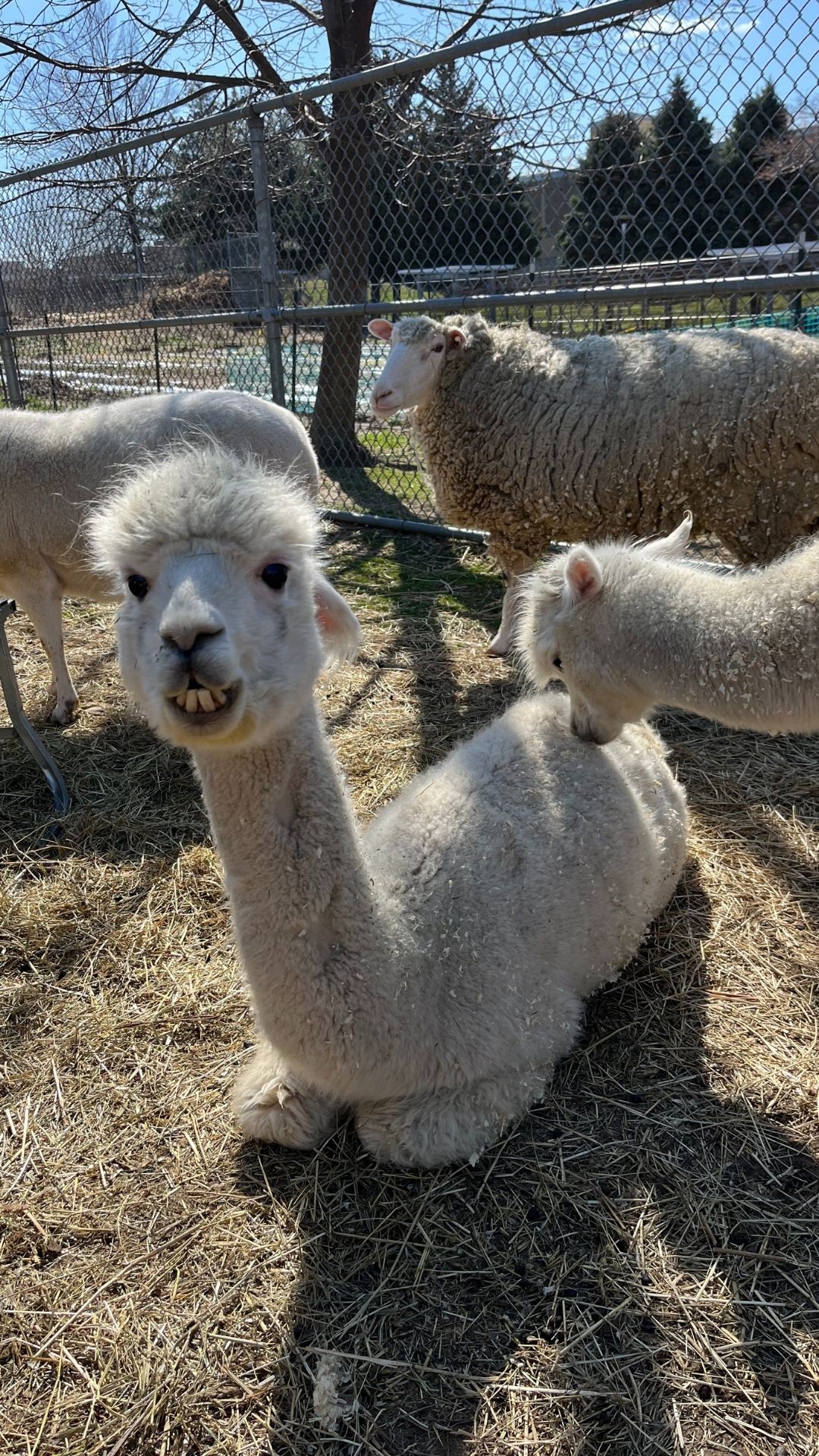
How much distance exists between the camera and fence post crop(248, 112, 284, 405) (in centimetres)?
771

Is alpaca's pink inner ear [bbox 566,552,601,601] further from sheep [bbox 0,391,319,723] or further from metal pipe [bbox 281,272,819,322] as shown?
metal pipe [bbox 281,272,819,322]

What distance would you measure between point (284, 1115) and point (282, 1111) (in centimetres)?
1

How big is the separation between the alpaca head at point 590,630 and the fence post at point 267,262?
5.68 m

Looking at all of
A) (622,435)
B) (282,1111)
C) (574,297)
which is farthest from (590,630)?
(574,297)

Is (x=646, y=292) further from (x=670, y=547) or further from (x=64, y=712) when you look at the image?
(x=64, y=712)

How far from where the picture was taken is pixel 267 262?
26.0 feet

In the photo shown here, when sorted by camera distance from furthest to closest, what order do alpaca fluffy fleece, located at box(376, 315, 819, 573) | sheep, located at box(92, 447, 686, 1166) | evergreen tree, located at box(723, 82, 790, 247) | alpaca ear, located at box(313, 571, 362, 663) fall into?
1. evergreen tree, located at box(723, 82, 790, 247)
2. alpaca fluffy fleece, located at box(376, 315, 819, 573)
3. alpaca ear, located at box(313, 571, 362, 663)
4. sheep, located at box(92, 447, 686, 1166)

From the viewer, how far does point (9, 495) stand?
5320 mm

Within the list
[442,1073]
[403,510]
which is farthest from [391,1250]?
[403,510]

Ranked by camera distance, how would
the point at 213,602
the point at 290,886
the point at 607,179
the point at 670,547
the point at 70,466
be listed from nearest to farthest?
the point at 213,602 → the point at 290,886 → the point at 670,547 → the point at 70,466 → the point at 607,179

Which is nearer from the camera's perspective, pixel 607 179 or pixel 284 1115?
pixel 284 1115

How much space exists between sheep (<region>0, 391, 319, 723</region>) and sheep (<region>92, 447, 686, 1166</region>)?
9.72 ft

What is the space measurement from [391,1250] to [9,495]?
14.9 feet

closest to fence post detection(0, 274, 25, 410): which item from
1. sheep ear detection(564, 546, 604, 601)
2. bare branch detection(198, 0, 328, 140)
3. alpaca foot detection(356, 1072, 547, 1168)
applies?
bare branch detection(198, 0, 328, 140)
